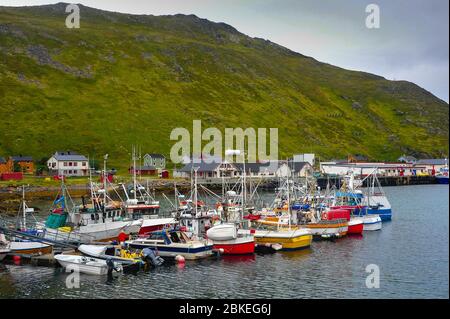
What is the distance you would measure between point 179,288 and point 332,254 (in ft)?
74.0

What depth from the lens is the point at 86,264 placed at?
170 feet

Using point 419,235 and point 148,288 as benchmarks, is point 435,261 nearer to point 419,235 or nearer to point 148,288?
point 419,235

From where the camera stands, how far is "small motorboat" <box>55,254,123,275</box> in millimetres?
51031

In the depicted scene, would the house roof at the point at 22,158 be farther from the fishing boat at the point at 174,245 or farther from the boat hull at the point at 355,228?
the boat hull at the point at 355,228

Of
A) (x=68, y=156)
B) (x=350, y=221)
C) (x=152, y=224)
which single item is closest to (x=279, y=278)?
(x=152, y=224)

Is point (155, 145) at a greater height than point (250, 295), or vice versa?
point (155, 145)

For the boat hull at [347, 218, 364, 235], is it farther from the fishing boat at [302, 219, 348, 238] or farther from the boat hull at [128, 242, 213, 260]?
the boat hull at [128, 242, 213, 260]

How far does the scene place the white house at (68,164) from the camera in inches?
6363

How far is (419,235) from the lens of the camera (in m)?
76.3

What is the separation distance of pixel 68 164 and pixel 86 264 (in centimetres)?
11822

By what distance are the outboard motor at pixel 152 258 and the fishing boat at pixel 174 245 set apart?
2247 millimetres
